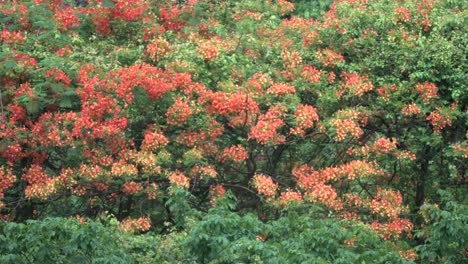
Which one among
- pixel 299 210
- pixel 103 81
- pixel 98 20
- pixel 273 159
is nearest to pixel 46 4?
pixel 98 20

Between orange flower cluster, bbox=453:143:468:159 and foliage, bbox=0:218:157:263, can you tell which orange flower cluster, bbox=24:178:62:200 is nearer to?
foliage, bbox=0:218:157:263

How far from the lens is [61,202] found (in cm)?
1398

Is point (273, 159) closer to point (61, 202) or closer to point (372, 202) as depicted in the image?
point (372, 202)

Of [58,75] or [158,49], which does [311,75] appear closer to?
[158,49]

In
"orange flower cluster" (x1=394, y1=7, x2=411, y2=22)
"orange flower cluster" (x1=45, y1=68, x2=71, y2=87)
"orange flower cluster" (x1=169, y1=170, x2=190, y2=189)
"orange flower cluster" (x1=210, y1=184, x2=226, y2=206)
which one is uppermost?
"orange flower cluster" (x1=394, y1=7, x2=411, y2=22)

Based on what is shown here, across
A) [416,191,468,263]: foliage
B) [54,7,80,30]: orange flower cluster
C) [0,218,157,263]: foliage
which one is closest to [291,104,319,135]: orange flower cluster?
[416,191,468,263]: foliage

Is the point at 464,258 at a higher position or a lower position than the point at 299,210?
higher

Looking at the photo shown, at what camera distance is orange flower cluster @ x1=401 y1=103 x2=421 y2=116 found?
13.5 metres

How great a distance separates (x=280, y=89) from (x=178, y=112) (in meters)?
1.36

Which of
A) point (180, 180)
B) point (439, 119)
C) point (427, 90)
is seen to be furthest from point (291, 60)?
point (180, 180)

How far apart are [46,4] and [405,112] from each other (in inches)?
204

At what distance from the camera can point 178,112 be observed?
13008 millimetres

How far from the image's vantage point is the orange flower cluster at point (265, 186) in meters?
12.9

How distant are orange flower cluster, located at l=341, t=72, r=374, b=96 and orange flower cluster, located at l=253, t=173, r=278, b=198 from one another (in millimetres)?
1664
